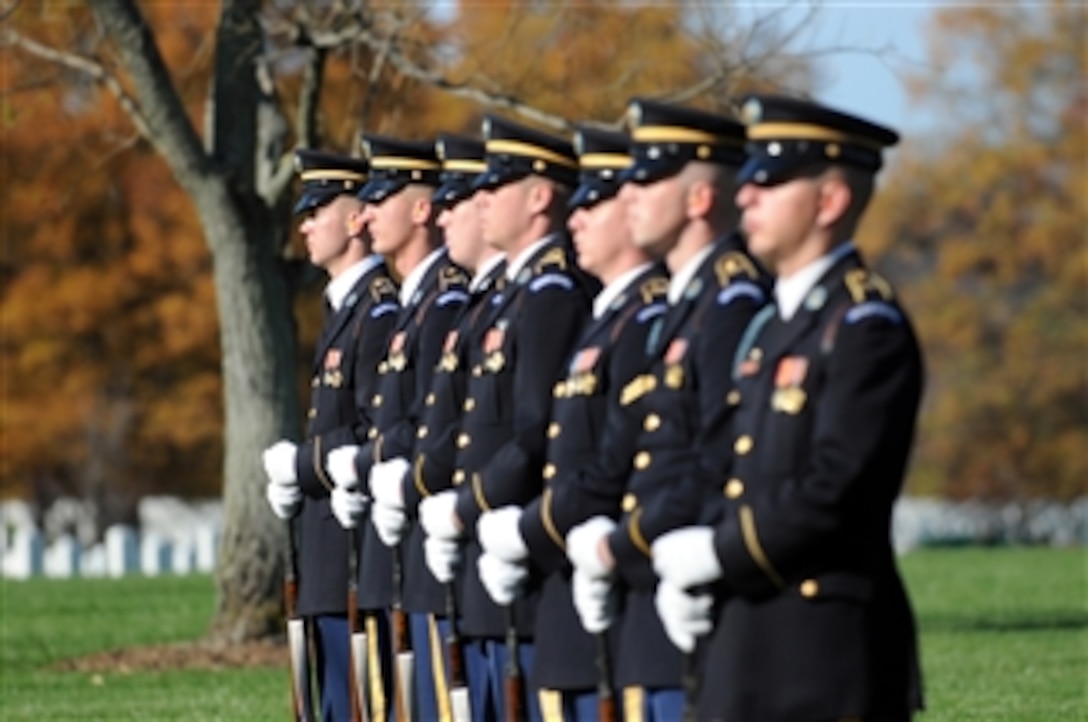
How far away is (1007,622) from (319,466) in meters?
13.2

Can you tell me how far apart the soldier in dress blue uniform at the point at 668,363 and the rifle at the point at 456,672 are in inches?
54.6

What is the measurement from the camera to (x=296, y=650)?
11680 millimetres

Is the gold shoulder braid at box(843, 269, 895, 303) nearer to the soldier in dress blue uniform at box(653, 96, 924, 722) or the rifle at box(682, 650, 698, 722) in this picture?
the soldier in dress blue uniform at box(653, 96, 924, 722)

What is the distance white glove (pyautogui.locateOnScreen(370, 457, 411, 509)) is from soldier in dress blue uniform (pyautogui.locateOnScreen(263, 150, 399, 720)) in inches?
41.1

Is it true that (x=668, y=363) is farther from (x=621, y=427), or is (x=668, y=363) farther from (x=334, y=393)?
(x=334, y=393)

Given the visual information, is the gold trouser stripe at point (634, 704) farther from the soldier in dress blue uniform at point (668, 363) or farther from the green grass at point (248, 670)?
the green grass at point (248, 670)

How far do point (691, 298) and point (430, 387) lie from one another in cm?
253

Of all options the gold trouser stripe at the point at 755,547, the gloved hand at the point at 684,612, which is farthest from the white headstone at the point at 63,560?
the gold trouser stripe at the point at 755,547

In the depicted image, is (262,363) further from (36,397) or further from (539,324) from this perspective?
(36,397)

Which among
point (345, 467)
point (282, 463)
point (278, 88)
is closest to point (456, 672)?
point (345, 467)

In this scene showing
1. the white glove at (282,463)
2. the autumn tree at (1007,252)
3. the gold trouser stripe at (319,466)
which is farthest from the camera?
the autumn tree at (1007,252)

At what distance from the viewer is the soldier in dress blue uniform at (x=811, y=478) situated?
7.02 meters

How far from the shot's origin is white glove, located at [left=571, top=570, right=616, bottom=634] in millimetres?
7934

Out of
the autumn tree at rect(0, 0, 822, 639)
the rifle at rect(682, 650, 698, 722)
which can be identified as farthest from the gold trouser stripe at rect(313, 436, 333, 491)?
the autumn tree at rect(0, 0, 822, 639)
